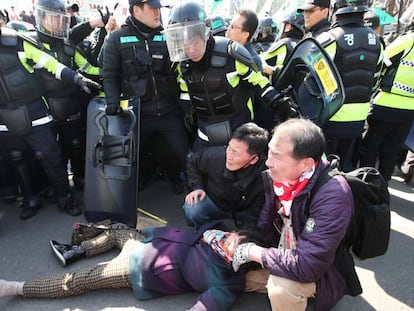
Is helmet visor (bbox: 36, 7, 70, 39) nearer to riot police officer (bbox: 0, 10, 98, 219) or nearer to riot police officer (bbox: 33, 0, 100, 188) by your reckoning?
riot police officer (bbox: 33, 0, 100, 188)

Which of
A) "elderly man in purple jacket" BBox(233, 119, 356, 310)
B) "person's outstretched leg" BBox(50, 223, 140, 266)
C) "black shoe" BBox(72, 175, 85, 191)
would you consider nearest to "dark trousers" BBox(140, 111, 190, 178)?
"black shoe" BBox(72, 175, 85, 191)

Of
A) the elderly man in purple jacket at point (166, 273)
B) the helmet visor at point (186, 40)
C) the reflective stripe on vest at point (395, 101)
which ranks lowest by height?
the elderly man in purple jacket at point (166, 273)

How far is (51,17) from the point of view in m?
2.85

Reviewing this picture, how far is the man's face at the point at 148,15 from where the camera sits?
2.66m

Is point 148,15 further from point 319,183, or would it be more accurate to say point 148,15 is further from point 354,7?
point 319,183

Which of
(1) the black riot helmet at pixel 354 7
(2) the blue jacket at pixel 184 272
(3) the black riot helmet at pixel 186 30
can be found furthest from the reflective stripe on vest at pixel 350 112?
(2) the blue jacket at pixel 184 272

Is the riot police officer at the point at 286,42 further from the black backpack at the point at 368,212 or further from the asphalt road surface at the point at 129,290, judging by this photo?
the black backpack at the point at 368,212

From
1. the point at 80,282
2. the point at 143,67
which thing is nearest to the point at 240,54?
the point at 143,67

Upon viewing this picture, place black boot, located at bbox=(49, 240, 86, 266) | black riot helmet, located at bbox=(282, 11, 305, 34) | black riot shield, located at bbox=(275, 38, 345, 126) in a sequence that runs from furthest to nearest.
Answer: black riot helmet, located at bbox=(282, 11, 305, 34) → black boot, located at bbox=(49, 240, 86, 266) → black riot shield, located at bbox=(275, 38, 345, 126)

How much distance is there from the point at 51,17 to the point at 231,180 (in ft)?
6.51

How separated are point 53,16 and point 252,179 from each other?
2.09 m

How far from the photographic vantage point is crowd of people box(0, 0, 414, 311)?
1.60 meters

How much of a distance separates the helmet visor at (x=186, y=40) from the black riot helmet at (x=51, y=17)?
1088mm

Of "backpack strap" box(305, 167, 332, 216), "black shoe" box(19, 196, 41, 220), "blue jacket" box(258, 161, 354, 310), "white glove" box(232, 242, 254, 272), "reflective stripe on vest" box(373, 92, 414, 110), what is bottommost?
"black shoe" box(19, 196, 41, 220)
